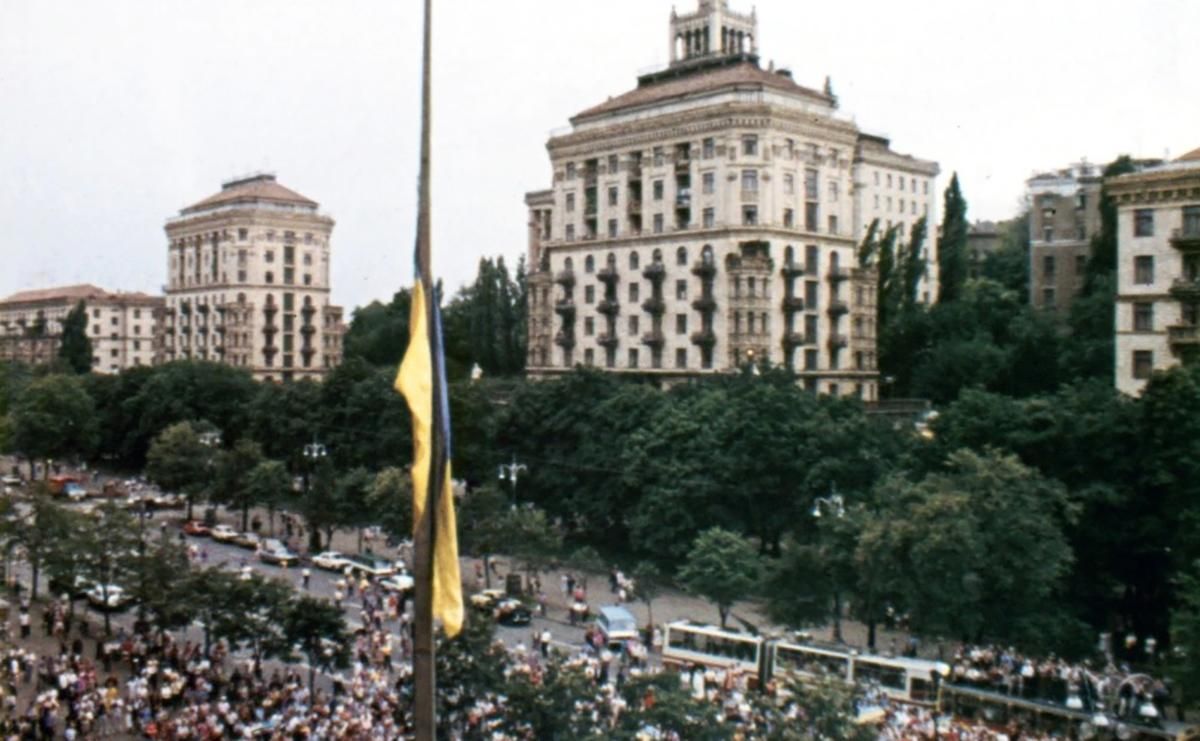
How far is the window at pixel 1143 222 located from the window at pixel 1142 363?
3.88m

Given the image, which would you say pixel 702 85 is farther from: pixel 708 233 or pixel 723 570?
pixel 723 570

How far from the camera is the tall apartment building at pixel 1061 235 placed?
→ 7081 cm

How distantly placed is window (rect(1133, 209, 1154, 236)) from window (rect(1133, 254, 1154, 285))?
768 millimetres

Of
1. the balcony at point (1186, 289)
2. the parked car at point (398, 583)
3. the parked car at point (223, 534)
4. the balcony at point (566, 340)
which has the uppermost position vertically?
the balcony at point (1186, 289)

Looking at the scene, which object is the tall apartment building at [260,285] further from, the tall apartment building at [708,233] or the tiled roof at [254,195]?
the tall apartment building at [708,233]

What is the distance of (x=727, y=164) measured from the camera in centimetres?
5984

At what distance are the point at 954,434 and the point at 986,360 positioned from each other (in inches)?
749

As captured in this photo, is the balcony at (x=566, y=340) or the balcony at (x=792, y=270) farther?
the balcony at (x=566, y=340)

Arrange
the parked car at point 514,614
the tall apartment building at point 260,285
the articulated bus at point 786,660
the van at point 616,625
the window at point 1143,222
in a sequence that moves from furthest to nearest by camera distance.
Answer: the tall apartment building at point 260,285 → the window at point 1143,222 → the parked car at point 514,614 → the van at point 616,625 → the articulated bus at point 786,660

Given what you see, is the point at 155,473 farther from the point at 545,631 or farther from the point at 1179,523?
the point at 1179,523

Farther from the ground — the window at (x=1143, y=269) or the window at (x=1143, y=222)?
the window at (x=1143, y=222)

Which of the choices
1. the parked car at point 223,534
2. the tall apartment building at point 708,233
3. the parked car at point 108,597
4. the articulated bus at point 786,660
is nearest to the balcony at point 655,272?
the tall apartment building at point 708,233

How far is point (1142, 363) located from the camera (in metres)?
44.2

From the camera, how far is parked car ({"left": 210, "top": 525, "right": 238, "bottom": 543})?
2100 inches
